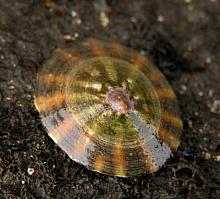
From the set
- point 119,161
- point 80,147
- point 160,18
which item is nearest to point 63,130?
point 80,147

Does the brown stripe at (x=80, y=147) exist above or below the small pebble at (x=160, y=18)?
below

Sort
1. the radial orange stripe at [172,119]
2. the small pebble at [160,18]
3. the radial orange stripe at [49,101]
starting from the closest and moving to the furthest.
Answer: the radial orange stripe at [49,101] < the radial orange stripe at [172,119] < the small pebble at [160,18]

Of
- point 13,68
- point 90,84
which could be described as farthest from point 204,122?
point 13,68

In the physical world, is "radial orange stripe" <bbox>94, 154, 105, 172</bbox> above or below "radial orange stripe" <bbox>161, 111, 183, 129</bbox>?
below

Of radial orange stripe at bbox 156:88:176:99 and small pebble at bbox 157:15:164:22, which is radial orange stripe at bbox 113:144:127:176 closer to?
radial orange stripe at bbox 156:88:176:99

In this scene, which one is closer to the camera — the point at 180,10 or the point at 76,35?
the point at 76,35

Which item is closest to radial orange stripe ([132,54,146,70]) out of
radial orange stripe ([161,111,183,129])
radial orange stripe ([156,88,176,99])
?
radial orange stripe ([156,88,176,99])

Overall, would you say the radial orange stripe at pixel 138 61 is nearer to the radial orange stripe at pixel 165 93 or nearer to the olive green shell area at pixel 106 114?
the olive green shell area at pixel 106 114

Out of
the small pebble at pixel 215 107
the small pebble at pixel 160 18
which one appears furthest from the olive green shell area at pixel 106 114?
the small pebble at pixel 160 18

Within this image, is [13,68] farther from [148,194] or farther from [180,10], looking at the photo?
[180,10]
